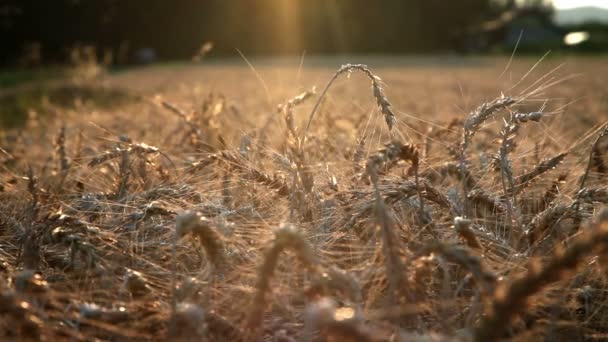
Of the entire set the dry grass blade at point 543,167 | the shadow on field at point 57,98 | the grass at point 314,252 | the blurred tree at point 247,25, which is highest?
the blurred tree at point 247,25

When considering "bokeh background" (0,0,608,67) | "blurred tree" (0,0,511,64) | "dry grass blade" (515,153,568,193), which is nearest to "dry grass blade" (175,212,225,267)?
"dry grass blade" (515,153,568,193)

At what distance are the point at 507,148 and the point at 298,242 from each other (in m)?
0.83

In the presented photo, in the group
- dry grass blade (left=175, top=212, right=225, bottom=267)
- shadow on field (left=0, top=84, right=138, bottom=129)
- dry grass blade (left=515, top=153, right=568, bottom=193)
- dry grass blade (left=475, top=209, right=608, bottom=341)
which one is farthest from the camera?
shadow on field (left=0, top=84, right=138, bottom=129)

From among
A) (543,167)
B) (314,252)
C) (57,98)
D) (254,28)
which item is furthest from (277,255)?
(254,28)

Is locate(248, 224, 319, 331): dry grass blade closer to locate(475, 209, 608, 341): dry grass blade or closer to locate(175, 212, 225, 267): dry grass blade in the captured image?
locate(175, 212, 225, 267): dry grass blade

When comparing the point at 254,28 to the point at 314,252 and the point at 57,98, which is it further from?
the point at 314,252

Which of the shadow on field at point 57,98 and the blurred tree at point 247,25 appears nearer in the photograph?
the shadow on field at point 57,98

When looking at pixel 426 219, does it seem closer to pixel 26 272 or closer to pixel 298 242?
pixel 298 242

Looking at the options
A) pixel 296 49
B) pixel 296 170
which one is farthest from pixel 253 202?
pixel 296 49

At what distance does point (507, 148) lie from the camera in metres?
1.62

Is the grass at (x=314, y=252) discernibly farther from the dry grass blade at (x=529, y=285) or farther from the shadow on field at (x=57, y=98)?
the shadow on field at (x=57, y=98)

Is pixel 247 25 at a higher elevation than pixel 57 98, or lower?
higher

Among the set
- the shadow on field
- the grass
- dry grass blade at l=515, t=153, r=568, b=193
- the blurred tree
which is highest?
the blurred tree

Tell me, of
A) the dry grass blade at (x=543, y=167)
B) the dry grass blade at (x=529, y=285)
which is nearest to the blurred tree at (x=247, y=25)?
the dry grass blade at (x=543, y=167)
